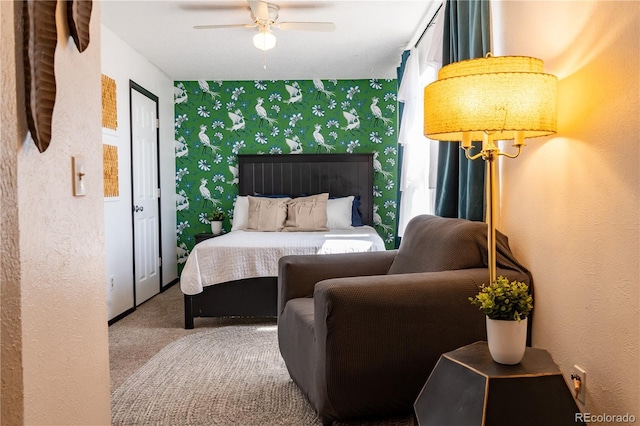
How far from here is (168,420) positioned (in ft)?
7.99

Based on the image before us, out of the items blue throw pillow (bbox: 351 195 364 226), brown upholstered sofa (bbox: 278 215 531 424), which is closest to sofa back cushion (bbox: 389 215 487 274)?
brown upholstered sofa (bbox: 278 215 531 424)

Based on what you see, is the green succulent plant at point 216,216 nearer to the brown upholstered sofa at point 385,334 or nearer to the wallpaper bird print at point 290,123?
the wallpaper bird print at point 290,123

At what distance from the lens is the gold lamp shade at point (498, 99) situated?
1.78 m

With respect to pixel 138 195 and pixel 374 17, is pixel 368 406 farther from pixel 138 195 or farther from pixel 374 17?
pixel 138 195

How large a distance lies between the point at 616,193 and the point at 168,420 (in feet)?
6.34

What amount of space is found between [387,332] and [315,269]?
0.87 m

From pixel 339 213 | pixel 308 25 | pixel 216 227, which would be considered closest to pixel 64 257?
pixel 308 25

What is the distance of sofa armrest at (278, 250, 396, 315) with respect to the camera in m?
2.88

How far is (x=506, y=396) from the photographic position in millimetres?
1560

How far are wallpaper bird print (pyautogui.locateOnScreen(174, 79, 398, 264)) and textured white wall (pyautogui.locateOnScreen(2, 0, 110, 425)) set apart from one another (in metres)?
4.75

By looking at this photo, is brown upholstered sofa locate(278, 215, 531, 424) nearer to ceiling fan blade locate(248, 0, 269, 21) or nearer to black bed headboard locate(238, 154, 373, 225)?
ceiling fan blade locate(248, 0, 269, 21)

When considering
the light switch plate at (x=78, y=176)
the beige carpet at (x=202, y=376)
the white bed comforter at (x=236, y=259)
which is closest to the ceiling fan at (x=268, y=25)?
the white bed comforter at (x=236, y=259)

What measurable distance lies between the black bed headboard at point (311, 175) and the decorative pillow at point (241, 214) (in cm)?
35

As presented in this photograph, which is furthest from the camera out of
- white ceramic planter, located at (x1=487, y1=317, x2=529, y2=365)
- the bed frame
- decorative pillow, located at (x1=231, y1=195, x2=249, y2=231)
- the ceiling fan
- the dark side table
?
the bed frame
